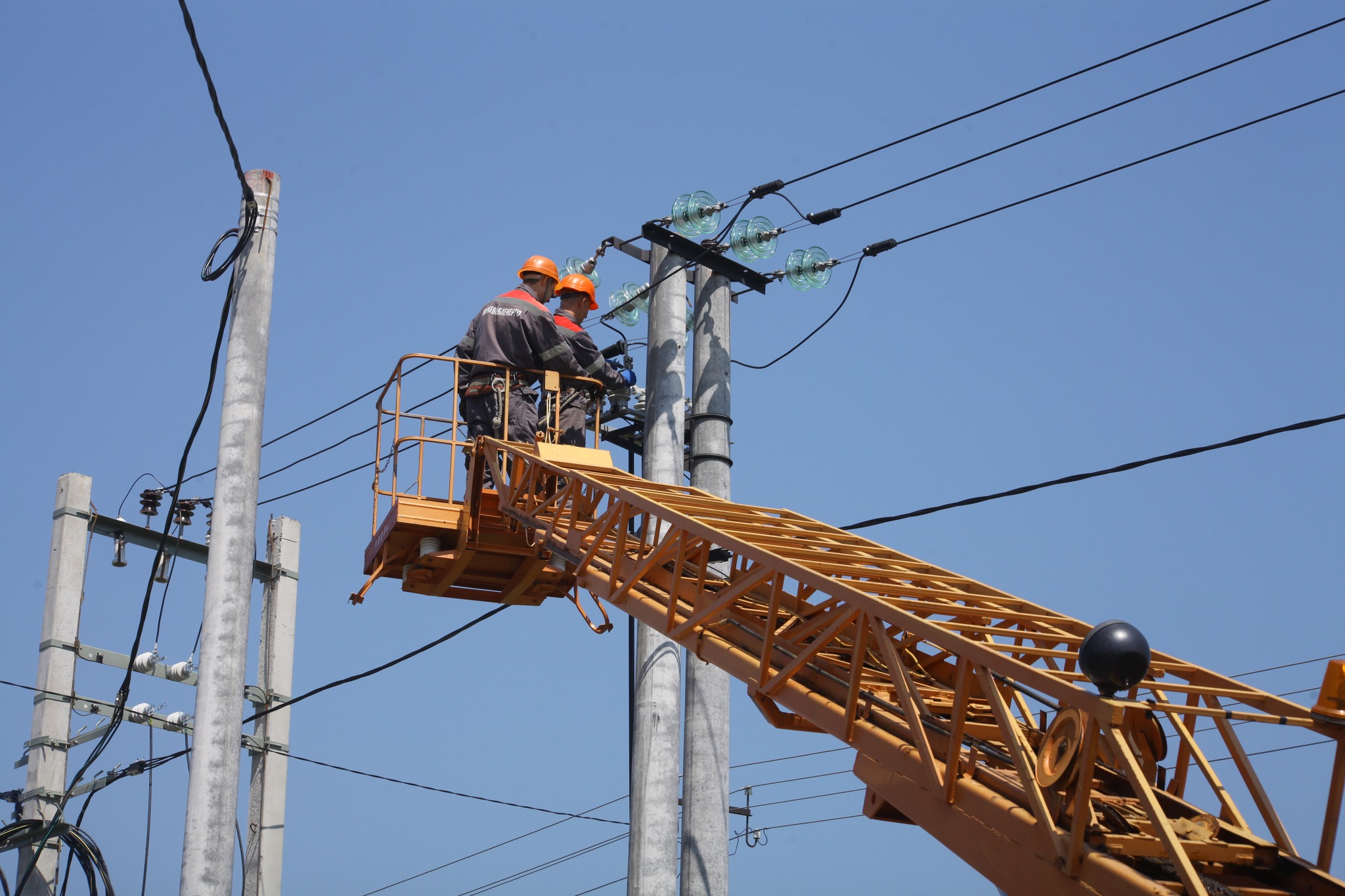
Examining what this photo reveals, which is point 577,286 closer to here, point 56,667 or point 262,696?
point 262,696

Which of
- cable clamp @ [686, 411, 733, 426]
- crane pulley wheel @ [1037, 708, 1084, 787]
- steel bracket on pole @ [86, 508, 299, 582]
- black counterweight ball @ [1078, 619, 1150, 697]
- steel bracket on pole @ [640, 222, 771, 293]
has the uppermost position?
steel bracket on pole @ [640, 222, 771, 293]

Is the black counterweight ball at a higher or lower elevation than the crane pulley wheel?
higher

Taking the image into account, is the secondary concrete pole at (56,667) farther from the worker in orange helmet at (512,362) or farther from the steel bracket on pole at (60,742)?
the worker in orange helmet at (512,362)

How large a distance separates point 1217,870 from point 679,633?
377cm

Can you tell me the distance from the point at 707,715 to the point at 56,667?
6.96 metres

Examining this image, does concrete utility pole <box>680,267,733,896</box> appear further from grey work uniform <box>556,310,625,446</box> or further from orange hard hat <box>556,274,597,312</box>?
orange hard hat <box>556,274,597,312</box>

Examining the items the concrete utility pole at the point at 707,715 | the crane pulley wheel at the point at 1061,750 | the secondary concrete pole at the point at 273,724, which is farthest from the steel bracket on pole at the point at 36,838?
the crane pulley wheel at the point at 1061,750

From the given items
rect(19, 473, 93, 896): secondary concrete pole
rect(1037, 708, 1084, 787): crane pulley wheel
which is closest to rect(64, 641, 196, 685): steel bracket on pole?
rect(19, 473, 93, 896): secondary concrete pole

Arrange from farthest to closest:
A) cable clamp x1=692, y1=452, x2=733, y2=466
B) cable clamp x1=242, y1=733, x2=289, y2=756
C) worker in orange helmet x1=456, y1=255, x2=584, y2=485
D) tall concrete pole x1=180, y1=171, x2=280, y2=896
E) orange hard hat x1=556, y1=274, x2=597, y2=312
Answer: cable clamp x1=242, y1=733, x2=289, y2=756 < orange hard hat x1=556, y1=274, x2=597, y2=312 < worker in orange helmet x1=456, y1=255, x2=584, y2=485 < cable clamp x1=692, y1=452, x2=733, y2=466 < tall concrete pole x1=180, y1=171, x2=280, y2=896

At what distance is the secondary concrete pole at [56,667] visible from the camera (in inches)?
523

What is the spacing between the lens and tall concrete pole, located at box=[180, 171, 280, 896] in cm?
807

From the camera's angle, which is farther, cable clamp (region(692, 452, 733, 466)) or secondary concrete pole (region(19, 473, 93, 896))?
secondary concrete pole (region(19, 473, 93, 896))

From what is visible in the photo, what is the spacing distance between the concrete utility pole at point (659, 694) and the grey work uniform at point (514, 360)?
3.56 ft

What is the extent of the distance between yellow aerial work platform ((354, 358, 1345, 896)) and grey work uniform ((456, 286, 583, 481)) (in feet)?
3.43
